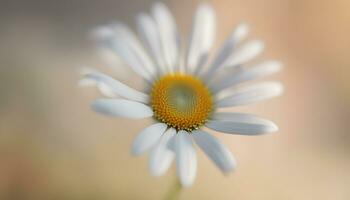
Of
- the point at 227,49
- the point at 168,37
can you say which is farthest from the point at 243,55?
the point at 168,37

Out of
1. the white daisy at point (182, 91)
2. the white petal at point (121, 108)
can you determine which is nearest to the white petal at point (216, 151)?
the white daisy at point (182, 91)

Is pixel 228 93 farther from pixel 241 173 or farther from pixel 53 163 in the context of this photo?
pixel 53 163

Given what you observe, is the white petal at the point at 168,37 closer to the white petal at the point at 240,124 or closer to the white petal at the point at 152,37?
the white petal at the point at 152,37

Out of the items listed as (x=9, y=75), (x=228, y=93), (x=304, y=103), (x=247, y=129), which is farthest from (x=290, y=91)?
(x=9, y=75)

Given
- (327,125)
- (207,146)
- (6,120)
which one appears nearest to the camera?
(207,146)

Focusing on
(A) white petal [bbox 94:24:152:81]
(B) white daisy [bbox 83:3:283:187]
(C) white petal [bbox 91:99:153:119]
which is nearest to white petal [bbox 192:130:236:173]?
(B) white daisy [bbox 83:3:283:187]

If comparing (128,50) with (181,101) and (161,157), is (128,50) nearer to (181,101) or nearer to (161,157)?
(181,101)

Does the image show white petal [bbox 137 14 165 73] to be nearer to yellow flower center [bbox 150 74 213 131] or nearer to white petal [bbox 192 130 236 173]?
yellow flower center [bbox 150 74 213 131]
